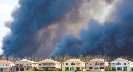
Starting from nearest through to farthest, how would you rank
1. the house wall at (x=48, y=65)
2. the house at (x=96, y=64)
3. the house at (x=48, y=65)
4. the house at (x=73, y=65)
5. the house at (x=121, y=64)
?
the house at (x=121, y=64), the house at (x=73, y=65), the house at (x=96, y=64), the house wall at (x=48, y=65), the house at (x=48, y=65)

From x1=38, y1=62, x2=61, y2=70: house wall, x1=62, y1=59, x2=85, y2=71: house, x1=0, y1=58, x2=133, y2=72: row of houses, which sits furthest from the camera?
x1=38, y1=62, x2=61, y2=70: house wall

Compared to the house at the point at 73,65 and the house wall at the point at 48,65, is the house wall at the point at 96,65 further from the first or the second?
the house wall at the point at 48,65

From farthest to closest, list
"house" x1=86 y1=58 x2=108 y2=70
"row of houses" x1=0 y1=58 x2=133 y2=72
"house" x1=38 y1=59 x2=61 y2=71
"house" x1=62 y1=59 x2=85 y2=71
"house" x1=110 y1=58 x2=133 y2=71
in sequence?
"house" x1=38 y1=59 x2=61 y2=71, "house" x1=86 y1=58 x2=108 y2=70, "house" x1=62 y1=59 x2=85 y2=71, "row of houses" x1=0 y1=58 x2=133 y2=72, "house" x1=110 y1=58 x2=133 y2=71

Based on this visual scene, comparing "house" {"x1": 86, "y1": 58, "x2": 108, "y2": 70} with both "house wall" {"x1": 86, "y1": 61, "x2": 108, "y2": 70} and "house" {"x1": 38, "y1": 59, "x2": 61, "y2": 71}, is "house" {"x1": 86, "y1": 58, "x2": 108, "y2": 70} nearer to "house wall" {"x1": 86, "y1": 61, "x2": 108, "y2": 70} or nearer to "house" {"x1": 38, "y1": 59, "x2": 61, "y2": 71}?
"house wall" {"x1": 86, "y1": 61, "x2": 108, "y2": 70}

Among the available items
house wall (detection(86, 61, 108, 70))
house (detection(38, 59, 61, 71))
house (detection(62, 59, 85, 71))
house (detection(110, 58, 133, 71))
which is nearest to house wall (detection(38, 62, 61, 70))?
house (detection(38, 59, 61, 71))

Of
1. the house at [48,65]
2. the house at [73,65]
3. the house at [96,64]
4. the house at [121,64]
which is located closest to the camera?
the house at [121,64]

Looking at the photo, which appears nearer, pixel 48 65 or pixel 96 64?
pixel 96 64

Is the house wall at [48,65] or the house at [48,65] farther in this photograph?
the house at [48,65]

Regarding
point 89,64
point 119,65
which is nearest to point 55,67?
point 89,64

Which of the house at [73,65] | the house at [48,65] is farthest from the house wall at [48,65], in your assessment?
the house at [73,65]

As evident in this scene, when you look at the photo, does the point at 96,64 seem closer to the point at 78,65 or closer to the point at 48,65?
the point at 78,65

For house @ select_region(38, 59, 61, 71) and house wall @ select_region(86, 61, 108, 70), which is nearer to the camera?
house wall @ select_region(86, 61, 108, 70)

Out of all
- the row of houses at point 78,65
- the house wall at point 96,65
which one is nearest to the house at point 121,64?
the row of houses at point 78,65

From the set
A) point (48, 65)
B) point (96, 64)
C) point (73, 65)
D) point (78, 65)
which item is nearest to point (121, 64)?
point (96, 64)
